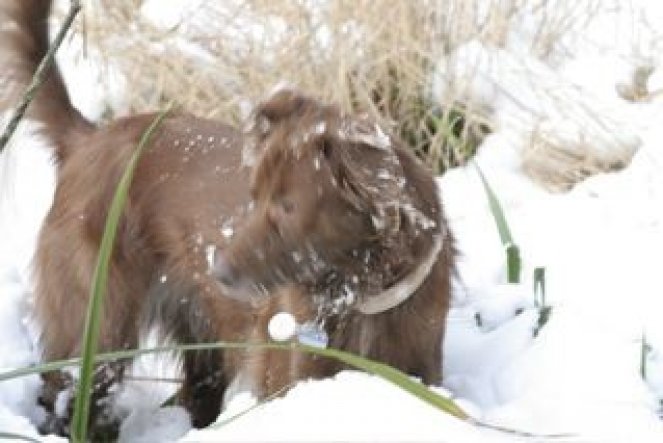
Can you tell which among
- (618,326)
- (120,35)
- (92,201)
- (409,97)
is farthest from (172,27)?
(618,326)

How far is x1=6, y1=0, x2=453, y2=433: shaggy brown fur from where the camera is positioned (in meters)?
2.53

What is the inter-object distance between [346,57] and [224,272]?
2.17 metres

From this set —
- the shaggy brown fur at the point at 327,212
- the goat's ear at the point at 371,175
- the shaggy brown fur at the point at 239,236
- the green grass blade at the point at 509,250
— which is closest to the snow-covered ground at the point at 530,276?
the green grass blade at the point at 509,250

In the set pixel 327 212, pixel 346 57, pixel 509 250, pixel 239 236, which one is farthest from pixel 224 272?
pixel 346 57

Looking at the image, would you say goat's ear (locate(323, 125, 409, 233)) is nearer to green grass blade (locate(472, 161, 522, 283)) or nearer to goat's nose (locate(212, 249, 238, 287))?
goat's nose (locate(212, 249, 238, 287))

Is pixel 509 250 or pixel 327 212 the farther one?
pixel 509 250

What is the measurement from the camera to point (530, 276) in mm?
3713

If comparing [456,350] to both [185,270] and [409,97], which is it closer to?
[185,270]

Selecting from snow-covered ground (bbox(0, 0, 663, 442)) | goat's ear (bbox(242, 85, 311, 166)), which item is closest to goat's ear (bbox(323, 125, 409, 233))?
goat's ear (bbox(242, 85, 311, 166))

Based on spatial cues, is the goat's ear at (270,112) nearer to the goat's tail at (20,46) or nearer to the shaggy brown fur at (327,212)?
the shaggy brown fur at (327,212)

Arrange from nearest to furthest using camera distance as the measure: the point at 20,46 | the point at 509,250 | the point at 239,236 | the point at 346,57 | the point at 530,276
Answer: the point at 239,236
the point at 20,46
the point at 509,250
the point at 530,276
the point at 346,57

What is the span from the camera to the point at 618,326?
10.4 ft

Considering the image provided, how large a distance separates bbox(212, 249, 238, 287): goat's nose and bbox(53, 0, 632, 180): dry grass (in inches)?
77.4

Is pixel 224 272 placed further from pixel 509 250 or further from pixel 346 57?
pixel 346 57
